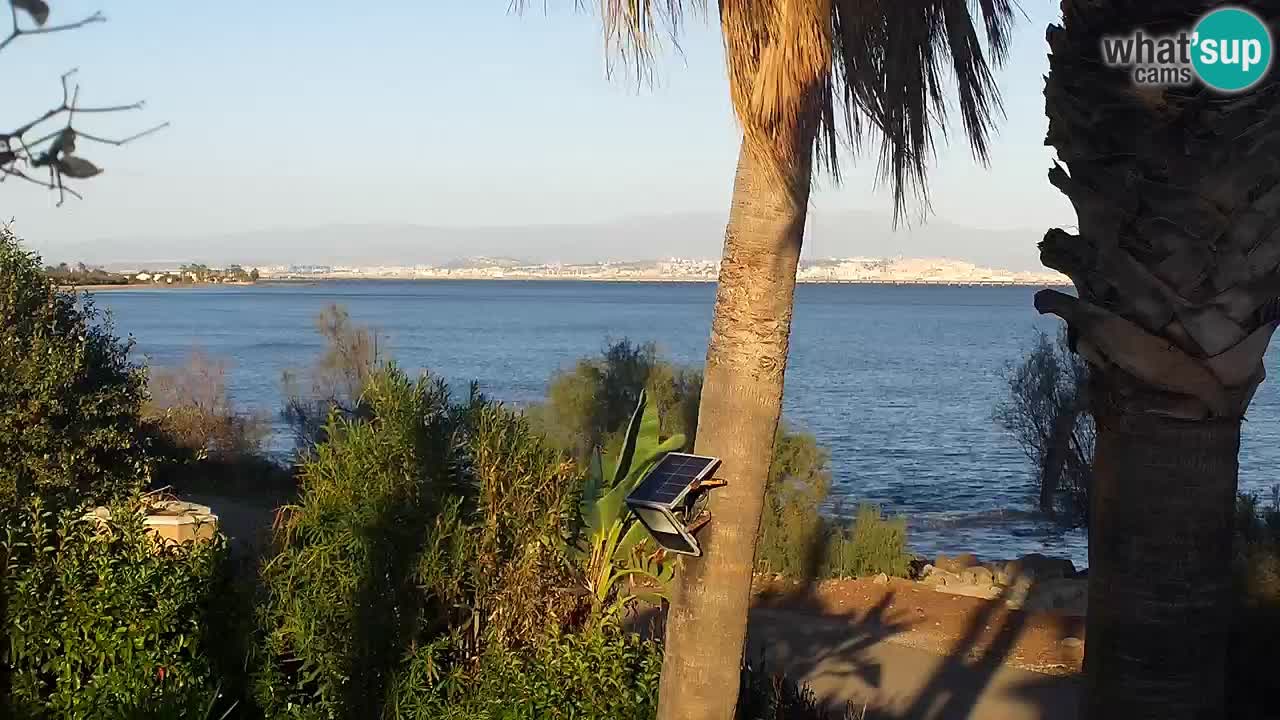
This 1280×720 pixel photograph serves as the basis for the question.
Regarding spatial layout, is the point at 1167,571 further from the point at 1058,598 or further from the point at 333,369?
the point at 333,369

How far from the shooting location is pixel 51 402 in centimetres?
1117

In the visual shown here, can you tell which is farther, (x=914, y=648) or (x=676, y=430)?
(x=676, y=430)

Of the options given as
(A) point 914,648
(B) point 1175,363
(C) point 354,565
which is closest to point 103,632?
(C) point 354,565

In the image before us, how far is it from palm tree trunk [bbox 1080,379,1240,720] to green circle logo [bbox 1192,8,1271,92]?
3.05ft

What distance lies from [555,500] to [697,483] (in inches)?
101

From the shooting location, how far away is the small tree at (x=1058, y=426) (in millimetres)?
21906

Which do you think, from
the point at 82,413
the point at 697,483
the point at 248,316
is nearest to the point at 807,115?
the point at 697,483

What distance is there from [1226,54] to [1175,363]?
89cm

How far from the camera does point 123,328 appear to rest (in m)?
99.4

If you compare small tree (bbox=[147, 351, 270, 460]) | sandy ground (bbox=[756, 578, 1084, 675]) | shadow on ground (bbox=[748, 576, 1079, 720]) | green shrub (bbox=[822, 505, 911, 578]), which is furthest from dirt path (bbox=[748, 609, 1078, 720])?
small tree (bbox=[147, 351, 270, 460])

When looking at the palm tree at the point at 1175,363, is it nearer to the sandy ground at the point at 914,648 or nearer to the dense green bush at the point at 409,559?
the dense green bush at the point at 409,559

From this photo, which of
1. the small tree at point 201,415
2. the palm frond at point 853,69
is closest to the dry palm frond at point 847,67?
the palm frond at point 853,69

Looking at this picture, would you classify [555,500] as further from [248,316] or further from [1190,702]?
[248,316]

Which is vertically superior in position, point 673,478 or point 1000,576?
point 673,478
